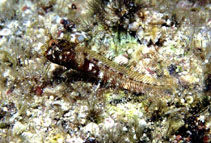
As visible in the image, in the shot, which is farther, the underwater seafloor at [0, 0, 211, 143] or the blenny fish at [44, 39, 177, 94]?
the blenny fish at [44, 39, 177, 94]

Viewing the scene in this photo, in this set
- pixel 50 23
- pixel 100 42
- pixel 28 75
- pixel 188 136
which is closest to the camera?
pixel 188 136

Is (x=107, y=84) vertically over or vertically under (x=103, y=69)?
under

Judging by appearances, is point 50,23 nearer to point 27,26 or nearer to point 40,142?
point 27,26

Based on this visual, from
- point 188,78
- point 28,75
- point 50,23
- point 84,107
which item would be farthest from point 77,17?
point 188,78

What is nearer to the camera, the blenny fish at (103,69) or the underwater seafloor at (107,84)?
the underwater seafloor at (107,84)
